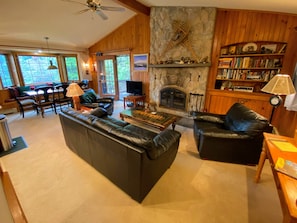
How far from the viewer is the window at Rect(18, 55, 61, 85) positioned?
568 centimetres

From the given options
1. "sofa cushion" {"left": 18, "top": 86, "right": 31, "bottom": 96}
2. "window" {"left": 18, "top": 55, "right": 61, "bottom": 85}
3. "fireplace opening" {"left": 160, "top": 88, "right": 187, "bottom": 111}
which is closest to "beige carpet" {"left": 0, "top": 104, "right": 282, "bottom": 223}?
"fireplace opening" {"left": 160, "top": 88, "right": 187, "bottom": 111}

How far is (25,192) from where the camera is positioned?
6.20 ft

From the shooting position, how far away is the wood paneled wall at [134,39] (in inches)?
202

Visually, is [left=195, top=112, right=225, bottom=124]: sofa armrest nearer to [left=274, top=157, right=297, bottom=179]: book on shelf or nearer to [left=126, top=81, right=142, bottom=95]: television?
[left=274, top=157, right=297, bottom=179]: book on shelf

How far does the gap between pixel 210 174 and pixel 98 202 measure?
164 centimetres

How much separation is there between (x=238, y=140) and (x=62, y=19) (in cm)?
556

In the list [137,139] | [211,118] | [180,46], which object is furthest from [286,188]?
[180,46]

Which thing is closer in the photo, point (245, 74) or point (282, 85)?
point (282, 85)

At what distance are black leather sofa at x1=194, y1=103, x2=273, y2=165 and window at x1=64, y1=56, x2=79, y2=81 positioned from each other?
699 centimetres

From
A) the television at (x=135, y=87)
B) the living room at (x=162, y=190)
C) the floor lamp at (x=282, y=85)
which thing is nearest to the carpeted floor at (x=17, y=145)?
the living room at (x=162, y=190)

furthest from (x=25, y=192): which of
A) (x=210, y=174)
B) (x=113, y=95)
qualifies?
(x=113, y=95)

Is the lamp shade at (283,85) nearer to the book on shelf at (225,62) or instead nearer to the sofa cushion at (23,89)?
the book on shelf at (225,62)

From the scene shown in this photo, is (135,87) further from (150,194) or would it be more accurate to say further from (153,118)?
(150,194)

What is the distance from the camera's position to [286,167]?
1265 millimetres
